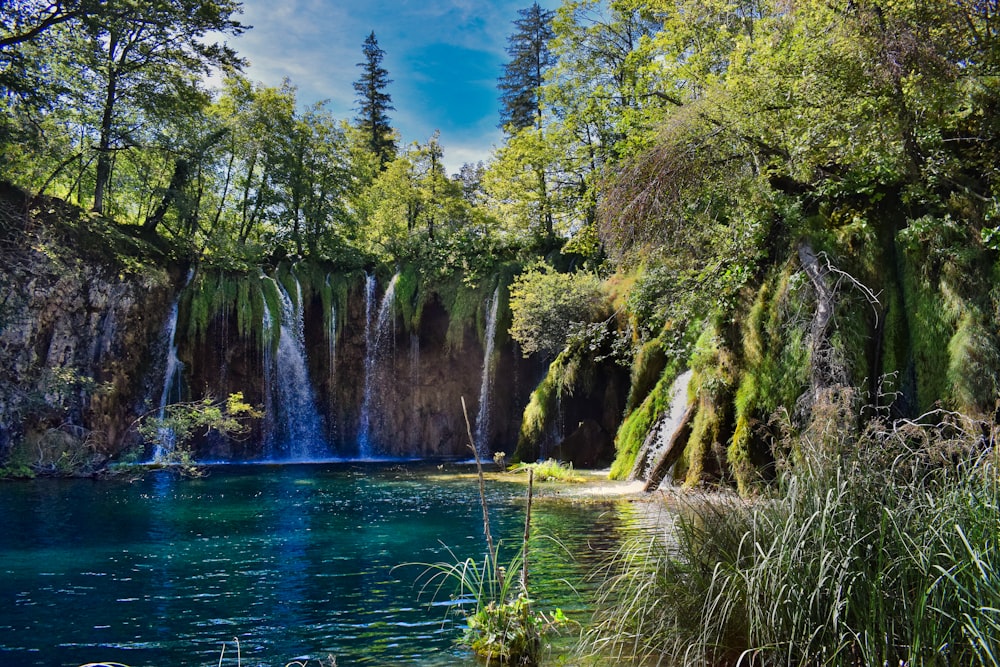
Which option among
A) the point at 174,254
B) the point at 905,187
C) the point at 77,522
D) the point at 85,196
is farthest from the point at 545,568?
the point at 85,196

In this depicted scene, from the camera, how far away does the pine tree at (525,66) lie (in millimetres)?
42562

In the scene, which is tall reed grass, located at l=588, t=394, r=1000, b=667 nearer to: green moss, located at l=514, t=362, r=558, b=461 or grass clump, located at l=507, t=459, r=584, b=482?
grass clump, located at l=507, t=459, r=584, b=482

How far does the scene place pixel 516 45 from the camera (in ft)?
147

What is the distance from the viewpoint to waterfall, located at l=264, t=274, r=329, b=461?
26.9 meters

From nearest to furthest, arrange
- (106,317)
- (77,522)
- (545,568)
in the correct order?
(545,568), (77,522), (106,317)

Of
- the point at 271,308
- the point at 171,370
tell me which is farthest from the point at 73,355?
the point at 271,308

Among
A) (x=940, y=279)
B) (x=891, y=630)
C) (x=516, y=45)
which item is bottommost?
(x=891, y=630)

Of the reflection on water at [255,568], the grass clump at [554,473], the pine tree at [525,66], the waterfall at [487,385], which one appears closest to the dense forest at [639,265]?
the waterfall at [487,385]

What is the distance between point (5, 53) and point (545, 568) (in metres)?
14.1

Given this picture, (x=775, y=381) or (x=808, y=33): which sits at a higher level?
(x=808, y=33)

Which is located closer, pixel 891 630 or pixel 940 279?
pixel 891 630

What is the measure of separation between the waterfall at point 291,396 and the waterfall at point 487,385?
21.2 ft

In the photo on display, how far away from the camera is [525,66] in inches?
1720

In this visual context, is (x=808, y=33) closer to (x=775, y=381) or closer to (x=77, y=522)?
(x=775, y=381)
